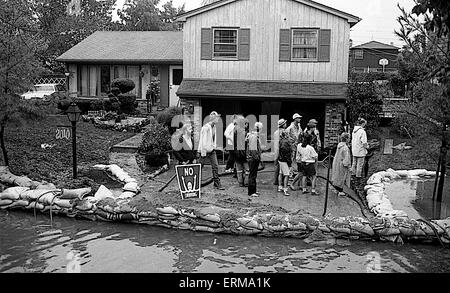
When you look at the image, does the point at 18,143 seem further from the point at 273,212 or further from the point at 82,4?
the point at 82,4

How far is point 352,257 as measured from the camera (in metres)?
9.14

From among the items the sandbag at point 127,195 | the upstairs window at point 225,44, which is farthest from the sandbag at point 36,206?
the upstairs window at point 225,44

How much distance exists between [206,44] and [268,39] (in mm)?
2229

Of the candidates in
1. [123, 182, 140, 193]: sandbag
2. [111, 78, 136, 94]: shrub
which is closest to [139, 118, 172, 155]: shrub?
[123, 182, 140, 193]: sandbag

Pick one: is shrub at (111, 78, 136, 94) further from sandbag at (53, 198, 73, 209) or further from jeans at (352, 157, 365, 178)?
sandbag at (53, 198, 73, 209)

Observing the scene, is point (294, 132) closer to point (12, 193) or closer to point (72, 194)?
point (72, 194)

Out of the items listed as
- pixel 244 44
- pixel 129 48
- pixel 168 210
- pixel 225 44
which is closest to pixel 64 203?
pixel 168 210

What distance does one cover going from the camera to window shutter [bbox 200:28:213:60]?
19.1m

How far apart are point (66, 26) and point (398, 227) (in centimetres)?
4043

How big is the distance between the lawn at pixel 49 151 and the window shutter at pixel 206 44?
183 inches

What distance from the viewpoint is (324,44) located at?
1873cm

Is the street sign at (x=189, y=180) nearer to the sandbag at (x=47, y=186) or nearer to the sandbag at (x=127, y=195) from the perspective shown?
the sandbag at (x=127, y=195)

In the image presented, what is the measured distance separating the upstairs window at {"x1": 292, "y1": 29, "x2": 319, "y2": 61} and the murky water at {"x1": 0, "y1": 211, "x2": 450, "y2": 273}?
33.9ft
